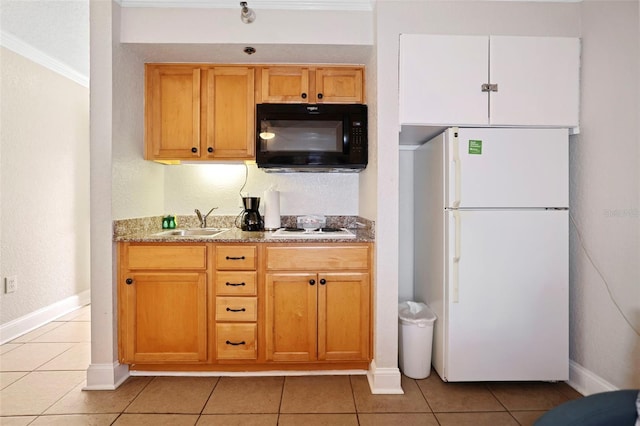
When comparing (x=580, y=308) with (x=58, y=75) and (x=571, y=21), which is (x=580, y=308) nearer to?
(x=571, y=21)

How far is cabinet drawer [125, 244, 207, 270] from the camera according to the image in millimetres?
2092

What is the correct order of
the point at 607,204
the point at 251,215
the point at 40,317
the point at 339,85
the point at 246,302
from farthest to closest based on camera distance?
the point at 40,317 → the point at 251,215 → the point at 339,85 → the point at 246,302 → the point at 607,204

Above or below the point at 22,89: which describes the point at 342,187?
below

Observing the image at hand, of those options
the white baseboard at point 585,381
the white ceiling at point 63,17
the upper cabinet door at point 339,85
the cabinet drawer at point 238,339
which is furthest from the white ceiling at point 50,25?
the white baseboard at point 585,381

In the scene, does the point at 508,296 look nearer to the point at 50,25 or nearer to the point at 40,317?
the point at 50,25

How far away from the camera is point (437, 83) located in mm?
2000

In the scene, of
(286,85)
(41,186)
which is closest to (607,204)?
(286,85)

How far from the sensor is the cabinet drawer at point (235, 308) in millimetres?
2100

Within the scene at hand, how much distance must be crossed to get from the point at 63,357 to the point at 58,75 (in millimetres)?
2442

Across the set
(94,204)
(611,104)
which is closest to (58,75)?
(94,204)

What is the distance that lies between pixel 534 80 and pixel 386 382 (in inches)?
78.3

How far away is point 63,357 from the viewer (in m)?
2.39

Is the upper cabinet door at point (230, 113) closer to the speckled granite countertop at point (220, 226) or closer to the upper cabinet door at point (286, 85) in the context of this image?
the upper cabinet door at point (286, 85)

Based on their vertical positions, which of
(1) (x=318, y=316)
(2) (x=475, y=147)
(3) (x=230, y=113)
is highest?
(3) (x=230, y=113)
